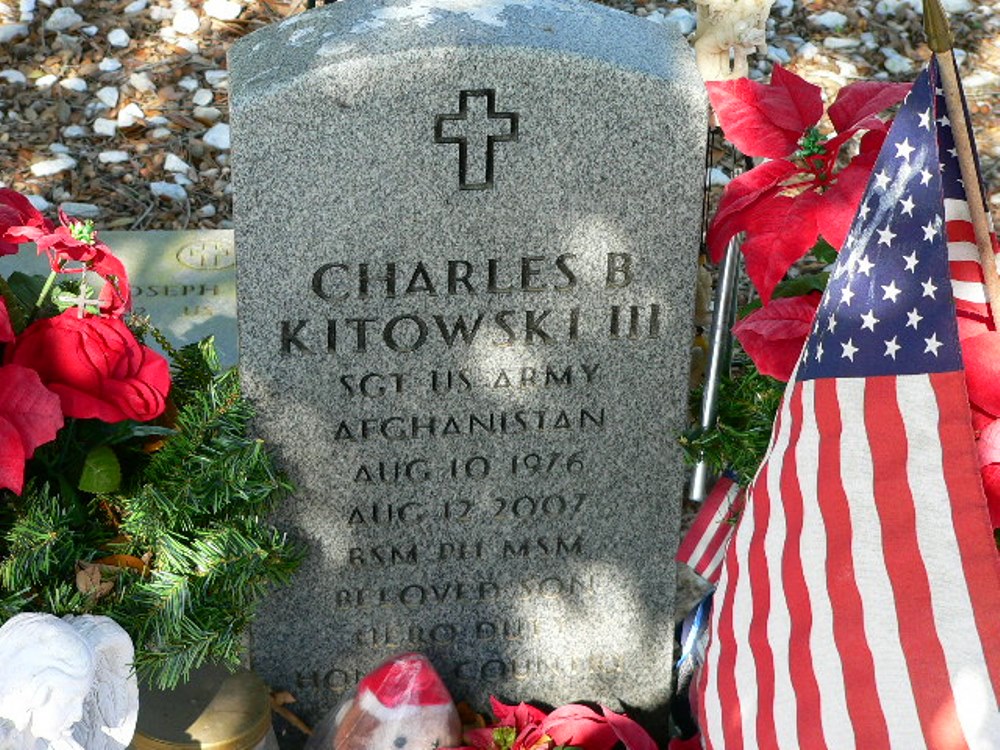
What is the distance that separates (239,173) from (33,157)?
3.21m

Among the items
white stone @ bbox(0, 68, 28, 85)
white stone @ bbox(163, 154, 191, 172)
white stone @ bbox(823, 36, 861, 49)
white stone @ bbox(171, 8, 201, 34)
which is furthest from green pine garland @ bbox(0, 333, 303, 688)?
white stone @ bbox(823, 36, 861, 49)

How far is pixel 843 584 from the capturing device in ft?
7.84

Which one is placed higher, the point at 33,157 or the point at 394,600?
the point at 394,600

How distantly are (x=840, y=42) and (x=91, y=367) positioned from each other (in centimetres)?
449

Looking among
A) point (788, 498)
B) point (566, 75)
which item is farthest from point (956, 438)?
point (566, 75)

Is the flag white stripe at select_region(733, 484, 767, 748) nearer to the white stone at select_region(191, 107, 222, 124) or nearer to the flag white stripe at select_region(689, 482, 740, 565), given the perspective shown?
the flag white stripe at select_region(689, 482, 740, 565)

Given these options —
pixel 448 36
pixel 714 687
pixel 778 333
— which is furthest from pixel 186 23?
pixel 714 687

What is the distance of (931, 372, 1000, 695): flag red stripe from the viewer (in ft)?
7.32

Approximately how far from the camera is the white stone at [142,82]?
19.5ft

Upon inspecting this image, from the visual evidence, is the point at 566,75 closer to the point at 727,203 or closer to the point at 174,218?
the point at 727,203

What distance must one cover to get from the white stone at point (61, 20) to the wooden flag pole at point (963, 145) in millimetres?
4635

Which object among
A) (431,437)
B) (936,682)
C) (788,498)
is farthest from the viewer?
(431,437)

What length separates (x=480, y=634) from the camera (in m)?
3.31

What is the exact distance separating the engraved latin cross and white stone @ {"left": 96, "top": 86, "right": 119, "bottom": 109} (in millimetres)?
3507
